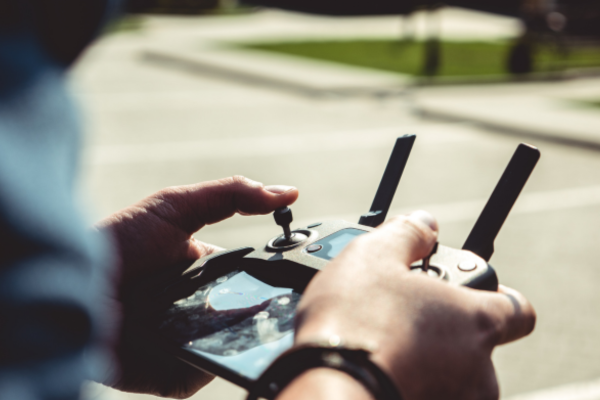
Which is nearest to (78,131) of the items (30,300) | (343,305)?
(30,300)

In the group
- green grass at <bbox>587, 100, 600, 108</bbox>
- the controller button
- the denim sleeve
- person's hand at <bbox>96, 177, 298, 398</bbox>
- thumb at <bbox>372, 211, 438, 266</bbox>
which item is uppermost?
the denim sleeve

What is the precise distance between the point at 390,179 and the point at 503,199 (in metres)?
0.26

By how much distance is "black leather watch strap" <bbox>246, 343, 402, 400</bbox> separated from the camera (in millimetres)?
870

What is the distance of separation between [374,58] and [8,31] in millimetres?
16715

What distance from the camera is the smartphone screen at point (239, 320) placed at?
1.13 metres

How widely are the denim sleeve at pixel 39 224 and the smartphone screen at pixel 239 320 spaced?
39 centimetres

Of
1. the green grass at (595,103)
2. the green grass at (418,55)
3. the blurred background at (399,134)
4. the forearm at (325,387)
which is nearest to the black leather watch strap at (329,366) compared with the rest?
the forearm at (325,387)

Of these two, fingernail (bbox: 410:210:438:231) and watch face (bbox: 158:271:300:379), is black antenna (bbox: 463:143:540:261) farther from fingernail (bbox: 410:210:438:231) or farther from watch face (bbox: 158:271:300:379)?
watch face (bbox: 158:271:300:379)

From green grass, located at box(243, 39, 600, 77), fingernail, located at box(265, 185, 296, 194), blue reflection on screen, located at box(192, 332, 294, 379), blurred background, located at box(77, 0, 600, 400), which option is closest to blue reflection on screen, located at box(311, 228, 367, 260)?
blue reflection on screen, located at box(192, 332, 294, 379)

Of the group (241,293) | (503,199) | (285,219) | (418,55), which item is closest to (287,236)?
(285,219)

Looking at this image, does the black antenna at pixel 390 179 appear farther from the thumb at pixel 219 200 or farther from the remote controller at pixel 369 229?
the thumb at pixel 219 200

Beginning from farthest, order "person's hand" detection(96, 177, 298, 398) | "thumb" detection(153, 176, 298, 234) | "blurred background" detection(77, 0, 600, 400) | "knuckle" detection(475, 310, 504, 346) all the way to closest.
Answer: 1. "blurred background" detection(77, 0, 600, 400)
2. "thumb" detection(153, 176, 298, 234)
3. "person's hand" detection(96, 177, 298, 398)
4. "knuckle" detection(475, 310, 504, 346)

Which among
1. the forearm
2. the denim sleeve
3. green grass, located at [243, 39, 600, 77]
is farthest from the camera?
green grass, located at [243, 39, 600, 77]

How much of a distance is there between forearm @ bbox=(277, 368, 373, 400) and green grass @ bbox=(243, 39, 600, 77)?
13.4 m
